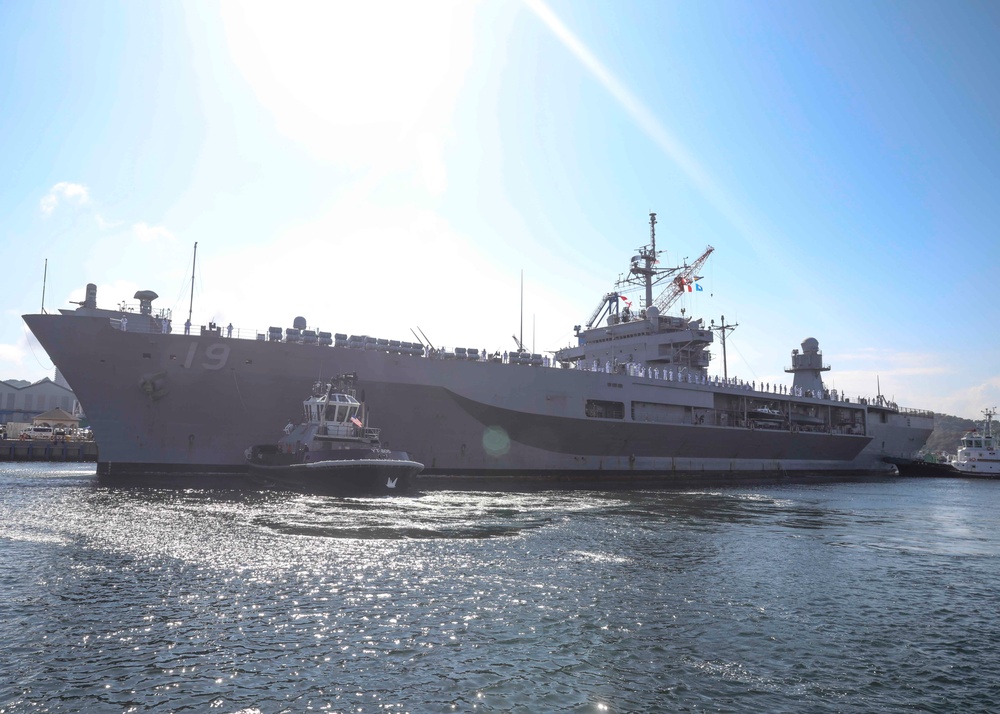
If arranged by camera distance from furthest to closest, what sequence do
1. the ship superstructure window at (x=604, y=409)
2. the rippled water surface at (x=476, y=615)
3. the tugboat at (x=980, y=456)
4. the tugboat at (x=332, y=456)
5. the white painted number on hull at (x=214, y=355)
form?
1. the tugboat at (x=980, y=456)
2. the ship superstructure window at (x=604, y=409)
3. the white painted number on hull at (x=214, y=355)
4. the tugboat at (x=332, y=456)
5. the rippled water surface at (x=476, y=615)

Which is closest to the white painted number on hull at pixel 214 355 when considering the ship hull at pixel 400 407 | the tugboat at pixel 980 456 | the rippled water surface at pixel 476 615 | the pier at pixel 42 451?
the ship hull at pixel 400 407

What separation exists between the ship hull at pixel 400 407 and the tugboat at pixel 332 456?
1.17m

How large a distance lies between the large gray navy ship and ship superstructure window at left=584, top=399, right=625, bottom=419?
0.09m

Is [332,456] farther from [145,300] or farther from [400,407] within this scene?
[145,300]

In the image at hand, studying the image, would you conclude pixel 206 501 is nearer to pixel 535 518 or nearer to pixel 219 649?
pixel 535 518

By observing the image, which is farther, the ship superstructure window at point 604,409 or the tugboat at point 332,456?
the ship superstructure window at point 604,409

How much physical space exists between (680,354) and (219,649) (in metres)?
35.4

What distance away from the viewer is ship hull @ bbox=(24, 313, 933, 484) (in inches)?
955

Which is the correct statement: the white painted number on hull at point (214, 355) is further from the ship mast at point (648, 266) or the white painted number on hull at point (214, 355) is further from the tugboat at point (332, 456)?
the ship mast at point (648, 266)

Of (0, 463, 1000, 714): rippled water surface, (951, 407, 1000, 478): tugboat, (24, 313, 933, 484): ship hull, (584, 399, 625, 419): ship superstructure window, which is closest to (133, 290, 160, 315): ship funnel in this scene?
(24, 313, 933, 484): ship hull

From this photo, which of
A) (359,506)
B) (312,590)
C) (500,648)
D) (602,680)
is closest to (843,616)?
(602,680)

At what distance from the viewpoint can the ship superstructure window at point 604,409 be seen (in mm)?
32469

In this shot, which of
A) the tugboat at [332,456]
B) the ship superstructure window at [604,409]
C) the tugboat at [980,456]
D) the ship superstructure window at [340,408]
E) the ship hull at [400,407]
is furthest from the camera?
the tugboat at [980,456]

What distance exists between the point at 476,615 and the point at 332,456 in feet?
52.1
